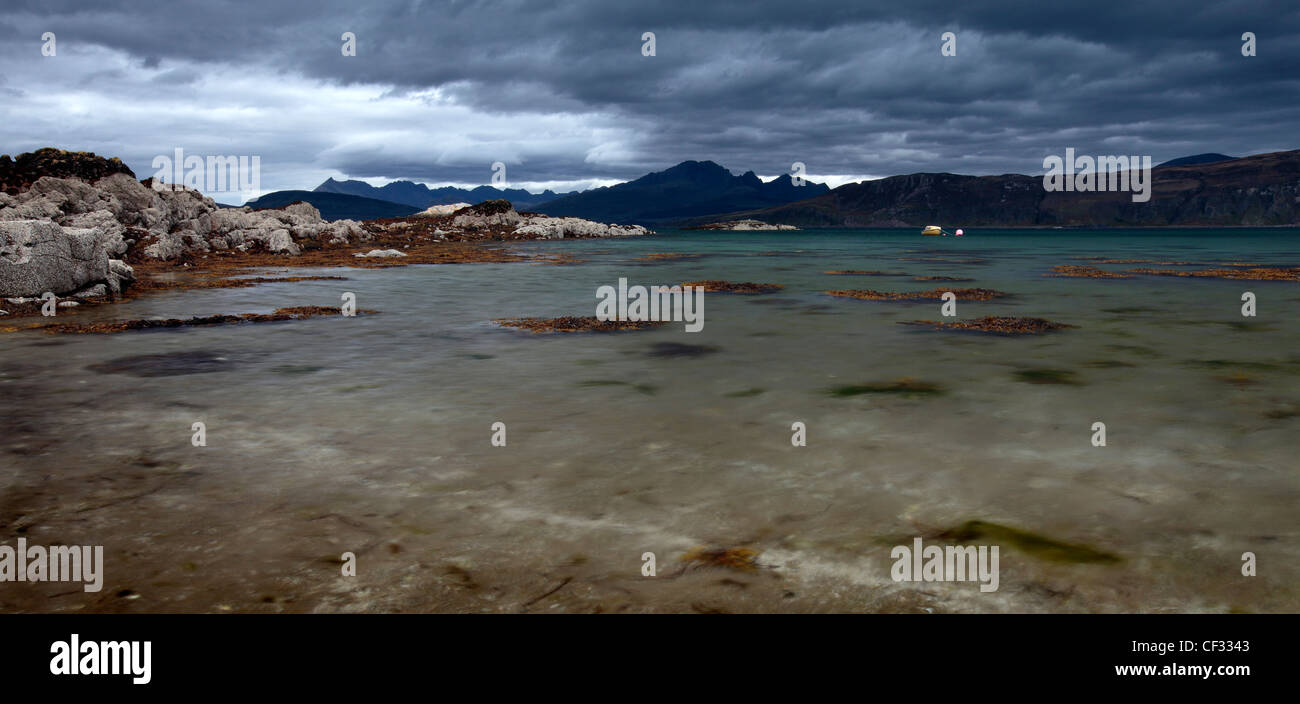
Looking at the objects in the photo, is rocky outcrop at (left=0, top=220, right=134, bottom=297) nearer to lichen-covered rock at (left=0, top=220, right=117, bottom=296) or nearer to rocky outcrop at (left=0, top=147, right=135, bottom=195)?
lichen-covered rock at (left=0, top=220, right=117, bottom=296)

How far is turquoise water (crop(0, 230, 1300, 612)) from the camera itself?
6.57 m

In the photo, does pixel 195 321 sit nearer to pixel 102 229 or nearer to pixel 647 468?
pixel 647 468

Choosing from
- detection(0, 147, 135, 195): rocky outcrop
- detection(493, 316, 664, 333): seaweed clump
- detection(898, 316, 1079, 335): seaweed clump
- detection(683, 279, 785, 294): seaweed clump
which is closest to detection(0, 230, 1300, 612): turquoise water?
detection(898, 316, 1079, 335): seaweed clump

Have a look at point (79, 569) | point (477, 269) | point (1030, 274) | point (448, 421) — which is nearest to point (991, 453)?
point (448, 421)

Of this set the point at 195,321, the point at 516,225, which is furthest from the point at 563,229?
the point at 195,321

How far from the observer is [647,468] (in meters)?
9.74

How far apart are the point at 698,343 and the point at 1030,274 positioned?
116ft

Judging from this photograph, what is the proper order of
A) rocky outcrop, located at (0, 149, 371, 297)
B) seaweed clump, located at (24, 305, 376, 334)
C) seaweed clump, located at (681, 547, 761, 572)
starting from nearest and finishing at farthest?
seaweed clump, located at (681, 547, 761, 572) < seaweed clump, located at (24, 305, 376, 334) < rocky outcrop, located at (0, 149, 371, 297)

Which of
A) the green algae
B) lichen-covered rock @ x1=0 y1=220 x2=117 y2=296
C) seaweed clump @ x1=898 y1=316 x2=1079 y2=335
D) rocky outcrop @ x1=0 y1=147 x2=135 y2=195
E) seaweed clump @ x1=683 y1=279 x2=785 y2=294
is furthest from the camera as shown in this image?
rocky outcrop @ x1=0 y1=147 x2=135 y2=195

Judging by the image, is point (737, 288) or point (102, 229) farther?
point (102, 229)

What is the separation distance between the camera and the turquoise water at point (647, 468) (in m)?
6.57
